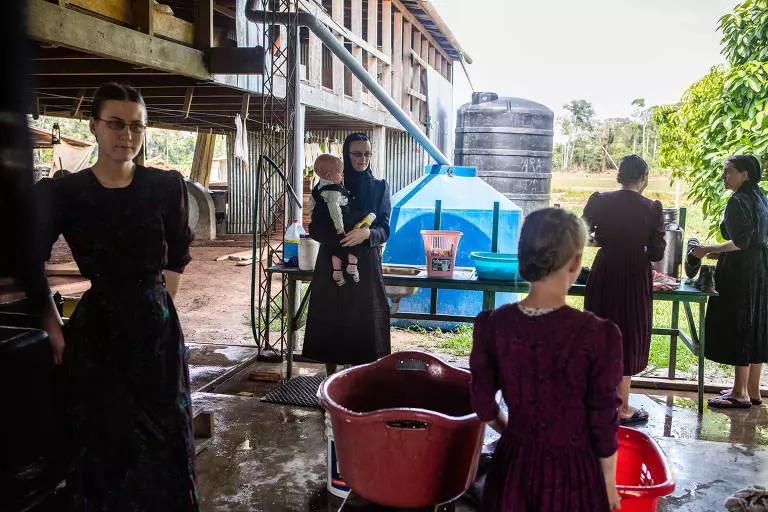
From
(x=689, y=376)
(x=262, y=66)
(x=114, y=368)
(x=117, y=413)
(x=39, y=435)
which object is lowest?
(x=689, y=376)

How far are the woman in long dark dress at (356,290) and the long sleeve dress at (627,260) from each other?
1455mm

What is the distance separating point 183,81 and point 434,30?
1156cm

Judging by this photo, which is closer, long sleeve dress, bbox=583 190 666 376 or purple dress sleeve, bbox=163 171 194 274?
purple dress sleeve, bbox=163 171 194 274

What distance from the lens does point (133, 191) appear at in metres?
2.42

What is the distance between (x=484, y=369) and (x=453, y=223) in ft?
19.0

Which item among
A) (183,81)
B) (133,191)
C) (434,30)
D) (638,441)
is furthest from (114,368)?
(434,30)

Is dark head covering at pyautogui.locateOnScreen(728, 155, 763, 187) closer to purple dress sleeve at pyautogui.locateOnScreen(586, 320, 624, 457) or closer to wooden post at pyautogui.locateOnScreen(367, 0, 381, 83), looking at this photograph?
purple dress sleeve at pyautogui.locateOnScreen(586, 320, 624, 457)

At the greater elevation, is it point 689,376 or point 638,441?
point 638,441

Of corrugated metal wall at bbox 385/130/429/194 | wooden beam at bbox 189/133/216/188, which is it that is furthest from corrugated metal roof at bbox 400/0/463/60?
wooden beam at bbox 189/133/216/188

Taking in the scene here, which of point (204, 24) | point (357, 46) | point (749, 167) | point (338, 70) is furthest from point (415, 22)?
point (749, 167)

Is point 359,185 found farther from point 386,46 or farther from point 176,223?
point 386,46

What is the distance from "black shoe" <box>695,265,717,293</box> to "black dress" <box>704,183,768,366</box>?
175 mm

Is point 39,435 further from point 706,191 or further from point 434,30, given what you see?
point 434,30

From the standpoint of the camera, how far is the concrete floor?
3327 millimetres
